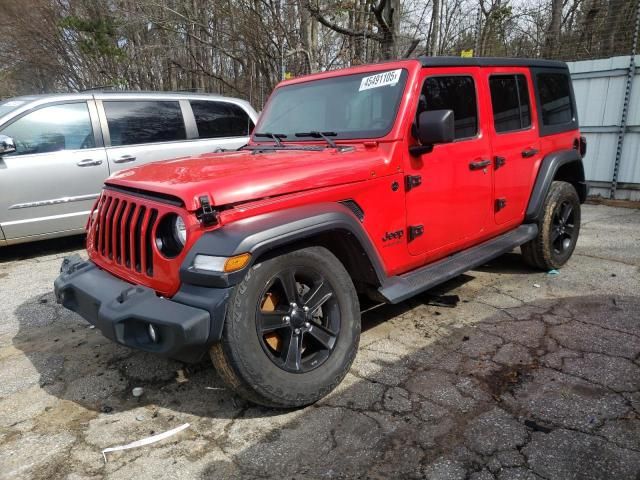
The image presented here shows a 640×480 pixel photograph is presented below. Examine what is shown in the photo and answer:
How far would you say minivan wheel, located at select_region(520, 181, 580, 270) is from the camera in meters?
4.45

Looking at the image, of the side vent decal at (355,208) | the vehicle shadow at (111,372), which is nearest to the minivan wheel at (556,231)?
the vehicle shadow at (111,372)

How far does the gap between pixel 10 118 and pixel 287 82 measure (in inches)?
130

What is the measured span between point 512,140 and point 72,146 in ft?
15.8

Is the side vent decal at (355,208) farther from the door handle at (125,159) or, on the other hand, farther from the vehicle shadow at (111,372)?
the door handle at (125,159)

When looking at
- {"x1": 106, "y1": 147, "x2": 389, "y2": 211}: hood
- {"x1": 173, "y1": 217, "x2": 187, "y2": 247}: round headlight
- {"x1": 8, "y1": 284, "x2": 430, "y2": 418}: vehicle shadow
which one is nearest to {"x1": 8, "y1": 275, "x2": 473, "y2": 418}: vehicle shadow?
{"x1": 8, "y1": 284, "x2": 430, "y2": 418}: vehicle shadow

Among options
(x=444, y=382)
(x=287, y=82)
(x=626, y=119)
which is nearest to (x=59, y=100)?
(x=287, y=82)

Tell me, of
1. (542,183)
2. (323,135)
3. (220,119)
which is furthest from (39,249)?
(542,183)

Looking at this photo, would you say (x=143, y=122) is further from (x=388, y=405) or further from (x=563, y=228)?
(x=563, y=228)

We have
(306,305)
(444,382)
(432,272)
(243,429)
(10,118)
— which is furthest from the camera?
(10,118)

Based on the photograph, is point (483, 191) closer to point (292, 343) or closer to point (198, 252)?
point (292, 343)

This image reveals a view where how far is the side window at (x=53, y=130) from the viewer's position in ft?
17.1

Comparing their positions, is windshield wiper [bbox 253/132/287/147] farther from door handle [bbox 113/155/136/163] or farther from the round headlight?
door handle [bbox 113/155/136/163]

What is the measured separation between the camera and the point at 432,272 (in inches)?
131

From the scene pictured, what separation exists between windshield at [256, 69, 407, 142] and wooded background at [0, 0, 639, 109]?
20.7 feet
